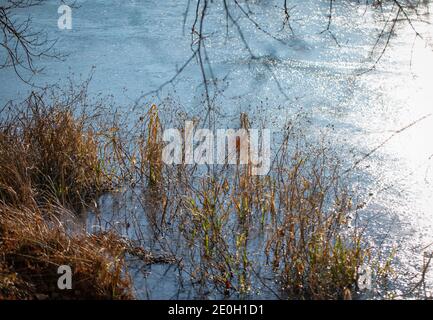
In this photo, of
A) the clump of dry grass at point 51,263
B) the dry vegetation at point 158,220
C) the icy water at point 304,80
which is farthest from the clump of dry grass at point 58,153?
the icy water at point 304,80

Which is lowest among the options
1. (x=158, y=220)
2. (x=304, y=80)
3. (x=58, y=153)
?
(x=158, y=220)

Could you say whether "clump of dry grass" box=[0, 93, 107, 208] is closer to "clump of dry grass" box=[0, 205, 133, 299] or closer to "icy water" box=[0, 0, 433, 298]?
"clump of dry grass" box=[0, 205, 133, 299]

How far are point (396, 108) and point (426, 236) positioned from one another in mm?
2583

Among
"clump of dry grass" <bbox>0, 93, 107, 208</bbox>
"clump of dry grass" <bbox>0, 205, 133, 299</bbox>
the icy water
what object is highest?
the icy water

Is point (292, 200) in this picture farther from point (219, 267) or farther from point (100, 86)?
point (100, 86)

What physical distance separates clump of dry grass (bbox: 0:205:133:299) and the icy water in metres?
0.26

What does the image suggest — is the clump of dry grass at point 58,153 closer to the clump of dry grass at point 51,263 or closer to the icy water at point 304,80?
the clump of dry grass at point 51,263

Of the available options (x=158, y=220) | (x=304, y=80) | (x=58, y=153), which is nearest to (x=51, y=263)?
(x=158, y=220)

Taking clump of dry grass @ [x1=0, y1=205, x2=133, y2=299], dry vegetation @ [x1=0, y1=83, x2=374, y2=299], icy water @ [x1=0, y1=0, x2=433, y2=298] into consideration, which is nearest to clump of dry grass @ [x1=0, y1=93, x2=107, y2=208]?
dry vegetation @ [x1=0, y1=83, x2=374, y2=299]

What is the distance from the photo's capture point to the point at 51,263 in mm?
3518

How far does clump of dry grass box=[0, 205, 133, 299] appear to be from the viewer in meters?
3.40

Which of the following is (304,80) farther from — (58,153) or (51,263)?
(51,263)

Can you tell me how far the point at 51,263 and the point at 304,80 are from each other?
4478 millimetres

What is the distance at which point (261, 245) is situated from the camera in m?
4.17
